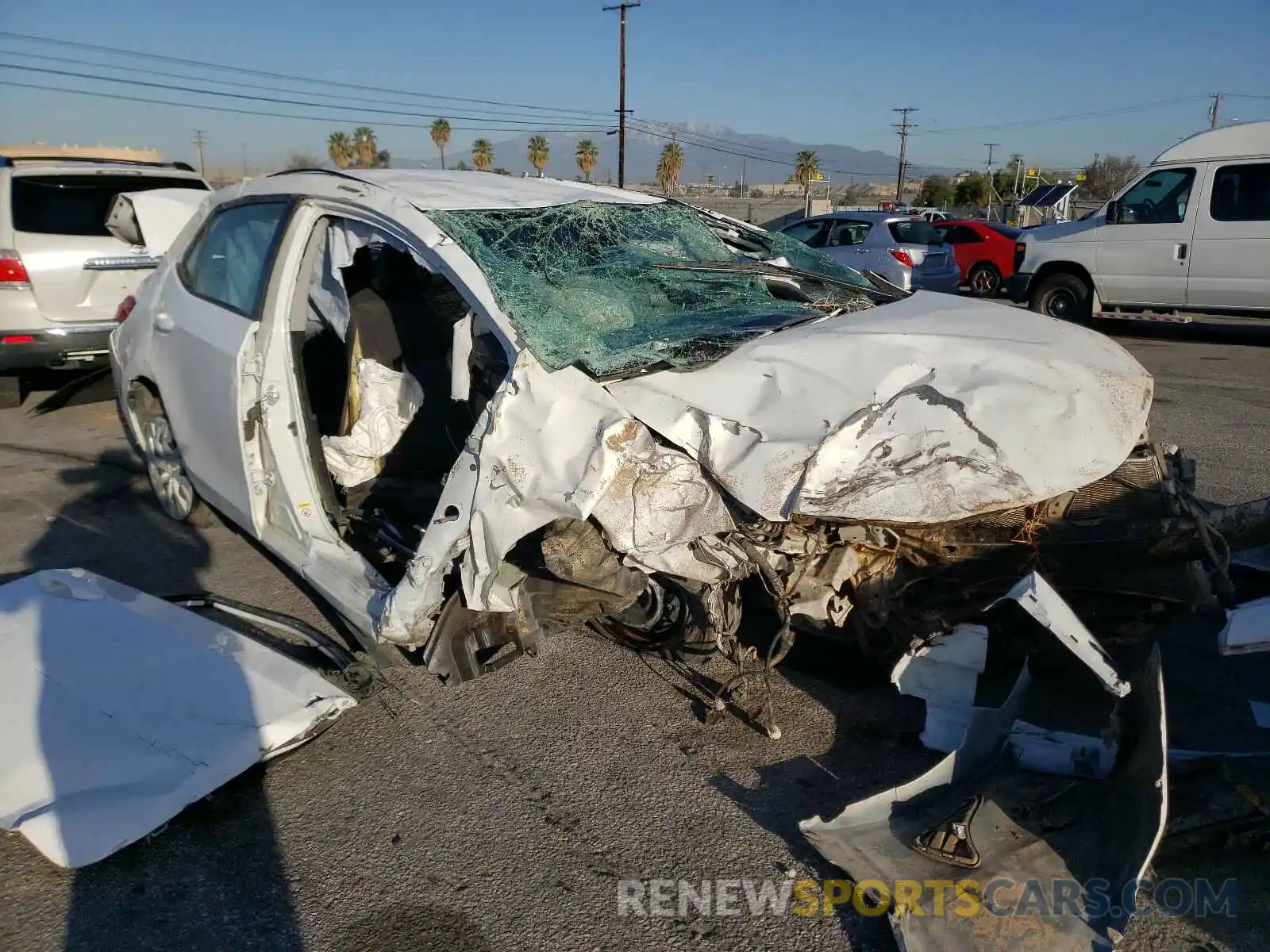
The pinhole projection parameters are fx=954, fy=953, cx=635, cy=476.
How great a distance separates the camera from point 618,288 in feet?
10.9

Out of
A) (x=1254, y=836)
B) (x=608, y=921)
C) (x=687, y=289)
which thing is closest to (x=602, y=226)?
(x=687, y=289)

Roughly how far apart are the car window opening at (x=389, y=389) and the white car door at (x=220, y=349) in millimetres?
262

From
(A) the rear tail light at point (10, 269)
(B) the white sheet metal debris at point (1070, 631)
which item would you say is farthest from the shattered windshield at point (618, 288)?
(A) the rear tail light at point (10, 269)

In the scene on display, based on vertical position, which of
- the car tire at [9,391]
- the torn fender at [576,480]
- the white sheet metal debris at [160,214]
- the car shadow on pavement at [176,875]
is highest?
the white sheet metal debris at [160,214]

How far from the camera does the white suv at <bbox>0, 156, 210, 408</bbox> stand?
699 centimetres

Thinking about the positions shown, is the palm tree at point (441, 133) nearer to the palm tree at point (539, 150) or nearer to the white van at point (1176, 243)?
the palm tree at point (539, 150)

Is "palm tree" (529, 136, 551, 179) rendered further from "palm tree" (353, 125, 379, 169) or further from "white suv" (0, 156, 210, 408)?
"white suv" (0, 156, 210, 408)

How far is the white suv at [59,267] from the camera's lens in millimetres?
6988

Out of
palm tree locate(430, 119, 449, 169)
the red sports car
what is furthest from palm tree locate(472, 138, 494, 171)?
the red sports car

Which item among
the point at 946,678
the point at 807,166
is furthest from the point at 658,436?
the point at 807,166

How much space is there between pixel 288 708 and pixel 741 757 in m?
1.39

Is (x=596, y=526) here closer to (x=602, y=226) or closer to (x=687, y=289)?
(x=687, y=289)

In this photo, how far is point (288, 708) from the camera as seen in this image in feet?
9.44

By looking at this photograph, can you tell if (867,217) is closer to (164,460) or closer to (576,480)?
(164,460)
